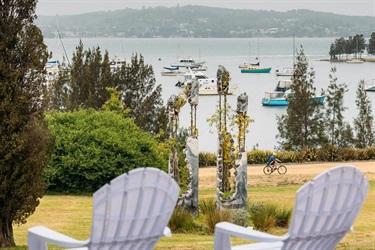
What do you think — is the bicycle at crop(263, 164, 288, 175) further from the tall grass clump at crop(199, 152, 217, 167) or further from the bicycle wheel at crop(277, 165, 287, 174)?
the tall grass clump at crop(199, 152, 217, 167)

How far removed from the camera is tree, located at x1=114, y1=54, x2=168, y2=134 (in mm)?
41812

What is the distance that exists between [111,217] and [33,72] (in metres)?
4.79

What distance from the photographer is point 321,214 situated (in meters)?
5.25

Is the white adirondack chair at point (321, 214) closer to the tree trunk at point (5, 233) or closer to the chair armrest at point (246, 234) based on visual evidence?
the chair armrest at point (246, 234)

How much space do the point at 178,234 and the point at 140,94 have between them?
30.0 meters

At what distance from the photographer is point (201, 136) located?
6128 cm

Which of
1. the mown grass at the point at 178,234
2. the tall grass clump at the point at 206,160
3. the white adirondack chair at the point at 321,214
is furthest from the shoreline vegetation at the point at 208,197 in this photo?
the white adirondack chair at the point at 321,214

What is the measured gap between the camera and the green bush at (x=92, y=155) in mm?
22281

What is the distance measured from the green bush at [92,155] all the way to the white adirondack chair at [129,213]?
17.0 metres

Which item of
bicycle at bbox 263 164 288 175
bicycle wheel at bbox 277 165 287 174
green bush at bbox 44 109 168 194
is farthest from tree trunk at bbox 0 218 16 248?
bicycle wheel at bbox 277 165 287 174

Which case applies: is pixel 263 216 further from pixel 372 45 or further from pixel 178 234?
pixel 372 45

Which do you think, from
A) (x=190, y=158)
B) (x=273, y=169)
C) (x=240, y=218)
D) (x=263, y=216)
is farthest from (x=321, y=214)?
(x=273, y=169)

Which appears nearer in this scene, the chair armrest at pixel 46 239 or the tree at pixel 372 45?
the chair armrest at pixel 46 239

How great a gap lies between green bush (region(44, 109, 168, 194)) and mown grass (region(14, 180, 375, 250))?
835 mm
